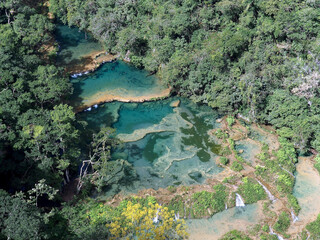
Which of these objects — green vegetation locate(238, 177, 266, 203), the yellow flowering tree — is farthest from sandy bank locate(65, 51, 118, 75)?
green vegetation locate(238, 177, 266, 203)

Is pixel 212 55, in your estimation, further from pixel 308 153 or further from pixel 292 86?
pixel 308 153

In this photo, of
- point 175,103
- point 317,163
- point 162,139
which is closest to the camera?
point 317,163

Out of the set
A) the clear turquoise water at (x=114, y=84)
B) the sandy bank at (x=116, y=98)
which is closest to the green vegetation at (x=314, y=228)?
the sandy bank at (x=116, y=98)

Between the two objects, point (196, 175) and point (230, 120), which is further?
point (230, 120)

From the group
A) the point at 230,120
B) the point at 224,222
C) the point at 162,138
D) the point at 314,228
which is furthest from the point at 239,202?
the point at 162,138

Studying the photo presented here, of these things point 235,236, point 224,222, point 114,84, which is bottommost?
point 224,222

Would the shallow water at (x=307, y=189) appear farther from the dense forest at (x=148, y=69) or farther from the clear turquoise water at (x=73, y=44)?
the clear turquoise water at (x=73, y=44)

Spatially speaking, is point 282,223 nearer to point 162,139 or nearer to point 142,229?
point 142,229

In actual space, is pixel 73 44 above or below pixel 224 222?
above
